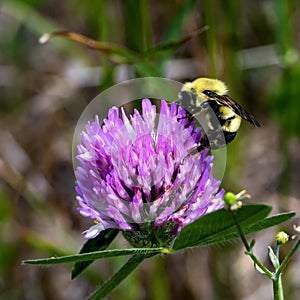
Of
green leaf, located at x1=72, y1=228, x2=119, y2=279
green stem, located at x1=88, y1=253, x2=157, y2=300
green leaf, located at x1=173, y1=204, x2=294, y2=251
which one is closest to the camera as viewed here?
green leaf, located at x1=173, y1=204, x2=294, y2=251

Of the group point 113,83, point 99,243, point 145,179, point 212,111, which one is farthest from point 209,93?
point 113,83

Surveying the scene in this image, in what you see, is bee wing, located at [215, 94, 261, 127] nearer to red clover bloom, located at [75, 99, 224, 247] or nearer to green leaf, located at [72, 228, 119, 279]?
red clover bloom, located at [75, 99, 224, 247]

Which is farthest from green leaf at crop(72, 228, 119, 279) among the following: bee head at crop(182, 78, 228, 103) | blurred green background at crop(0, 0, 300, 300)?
blurred green background at crop(0, 0, 300, 300)

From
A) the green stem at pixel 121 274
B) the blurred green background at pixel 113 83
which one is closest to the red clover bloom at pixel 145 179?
the green stem at pixel 121 274

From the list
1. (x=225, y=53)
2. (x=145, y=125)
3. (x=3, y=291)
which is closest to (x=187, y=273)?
(x=3, y=291)

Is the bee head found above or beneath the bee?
above

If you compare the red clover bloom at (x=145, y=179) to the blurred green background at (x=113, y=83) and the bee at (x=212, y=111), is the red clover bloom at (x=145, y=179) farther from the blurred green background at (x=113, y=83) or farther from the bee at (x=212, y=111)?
the blurred green background at (x=113, y=83)

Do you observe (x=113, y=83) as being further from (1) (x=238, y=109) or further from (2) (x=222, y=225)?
(2) (x=222, y=225)
